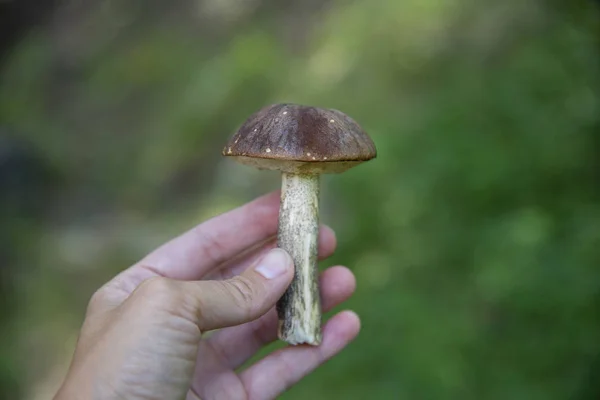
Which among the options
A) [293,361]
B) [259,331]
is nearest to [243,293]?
[293,361]

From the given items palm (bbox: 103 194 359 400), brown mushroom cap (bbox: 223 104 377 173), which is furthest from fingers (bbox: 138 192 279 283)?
brown mushroom cap (bbox: 223 104 377 173)

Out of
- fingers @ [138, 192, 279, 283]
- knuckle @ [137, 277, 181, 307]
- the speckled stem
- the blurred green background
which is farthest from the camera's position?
the blurred green background

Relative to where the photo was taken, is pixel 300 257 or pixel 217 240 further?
pixel 217 240

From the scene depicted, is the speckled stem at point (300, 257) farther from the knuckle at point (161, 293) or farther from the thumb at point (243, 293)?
the knuckle at point (161, 293)

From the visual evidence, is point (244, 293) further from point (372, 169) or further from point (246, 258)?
point (372, 169)

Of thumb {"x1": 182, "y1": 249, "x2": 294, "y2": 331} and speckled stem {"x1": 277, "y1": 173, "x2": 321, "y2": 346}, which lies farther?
speckled stem {"x1": 277, "y1": 173, "x2": 321, "y2": 346}

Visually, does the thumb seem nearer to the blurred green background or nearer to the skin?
the skin
